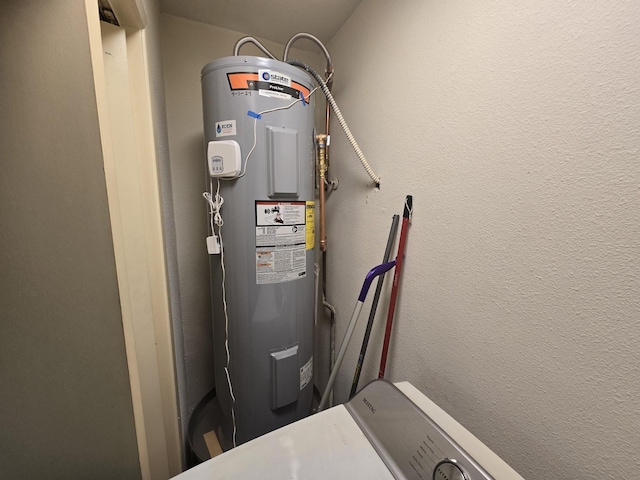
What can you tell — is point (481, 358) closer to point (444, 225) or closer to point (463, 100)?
point (444, 225)

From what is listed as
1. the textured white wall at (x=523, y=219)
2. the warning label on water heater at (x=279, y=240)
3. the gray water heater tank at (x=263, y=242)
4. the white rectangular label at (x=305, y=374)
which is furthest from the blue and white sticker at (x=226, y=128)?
the white rectangular label at (x=305, y=374)

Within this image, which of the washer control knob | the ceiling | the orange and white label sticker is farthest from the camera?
the ceiling

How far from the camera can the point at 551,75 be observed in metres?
0.47

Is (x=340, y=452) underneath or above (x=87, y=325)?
underneath

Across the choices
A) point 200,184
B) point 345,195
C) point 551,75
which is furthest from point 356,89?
point 200,184

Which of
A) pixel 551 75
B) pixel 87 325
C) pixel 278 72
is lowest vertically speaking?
pixel 87 325

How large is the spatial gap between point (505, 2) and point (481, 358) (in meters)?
0.85

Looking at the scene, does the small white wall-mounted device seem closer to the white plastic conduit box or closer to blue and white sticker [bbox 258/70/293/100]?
blue and white sticker [bbox 258/70/293/100]

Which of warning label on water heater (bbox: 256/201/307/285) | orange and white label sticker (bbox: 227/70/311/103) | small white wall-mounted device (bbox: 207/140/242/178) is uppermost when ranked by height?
orange and white label sticker (bbox: 227/70/311/103)

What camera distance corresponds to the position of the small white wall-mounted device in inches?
31.4

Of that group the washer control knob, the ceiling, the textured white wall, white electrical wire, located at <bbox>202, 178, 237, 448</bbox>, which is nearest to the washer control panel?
the washer control knob

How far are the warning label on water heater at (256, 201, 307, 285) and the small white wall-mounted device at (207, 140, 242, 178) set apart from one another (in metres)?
0.14

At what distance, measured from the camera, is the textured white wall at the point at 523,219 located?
1.32 ft

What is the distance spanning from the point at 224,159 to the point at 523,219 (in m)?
0.86
